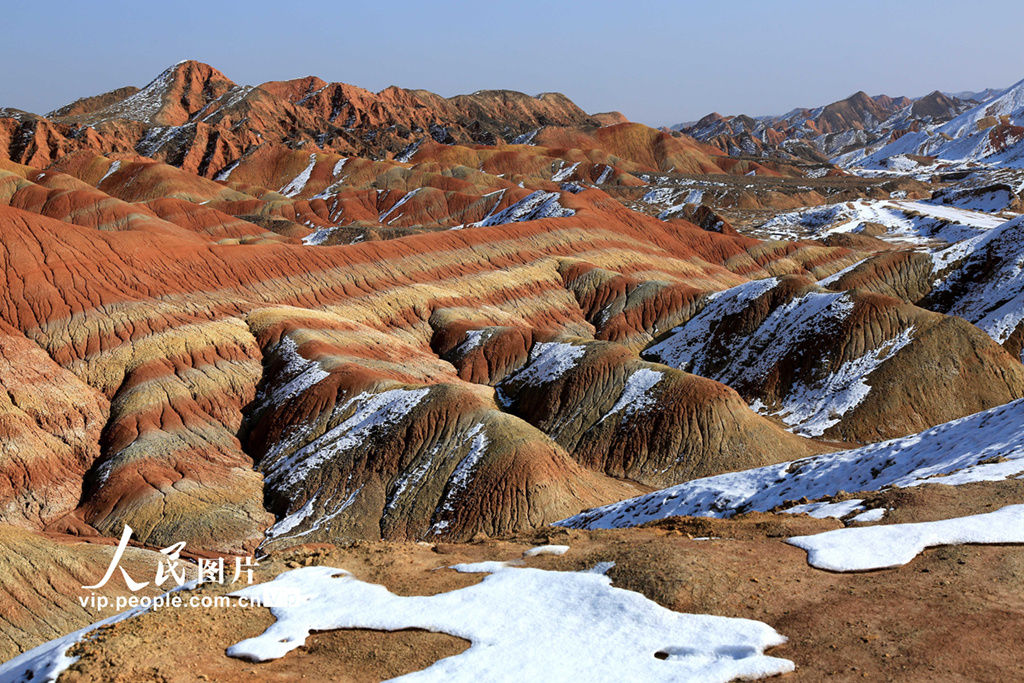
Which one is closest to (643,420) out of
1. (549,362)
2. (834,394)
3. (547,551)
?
(549,362)

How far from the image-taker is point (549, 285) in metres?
94.7

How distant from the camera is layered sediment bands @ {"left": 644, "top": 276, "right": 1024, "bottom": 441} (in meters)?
56.7

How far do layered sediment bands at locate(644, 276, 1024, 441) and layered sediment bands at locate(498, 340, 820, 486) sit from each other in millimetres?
6159

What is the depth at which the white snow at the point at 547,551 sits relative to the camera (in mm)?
19672

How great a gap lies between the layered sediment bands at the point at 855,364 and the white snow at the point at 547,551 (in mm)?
42468

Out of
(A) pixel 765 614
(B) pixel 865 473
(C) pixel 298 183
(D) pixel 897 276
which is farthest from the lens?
(C) pixel 298 183

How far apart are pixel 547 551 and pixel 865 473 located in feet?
48.6

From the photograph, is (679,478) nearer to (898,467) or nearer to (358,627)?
(898,467)

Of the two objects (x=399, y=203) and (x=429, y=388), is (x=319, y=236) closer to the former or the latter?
(x=399, y=203)

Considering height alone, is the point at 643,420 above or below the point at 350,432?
below

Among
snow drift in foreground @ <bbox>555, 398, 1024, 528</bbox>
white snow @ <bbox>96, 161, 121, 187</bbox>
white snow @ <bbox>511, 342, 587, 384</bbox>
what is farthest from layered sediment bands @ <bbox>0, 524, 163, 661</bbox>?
white snow @ <bbox>96, 161, 121, 187</bbox>

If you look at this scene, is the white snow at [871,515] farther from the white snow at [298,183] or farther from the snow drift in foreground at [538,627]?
the white snow at [298,183]

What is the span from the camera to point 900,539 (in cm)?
1741

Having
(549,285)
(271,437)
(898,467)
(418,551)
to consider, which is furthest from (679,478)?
(549,285)
